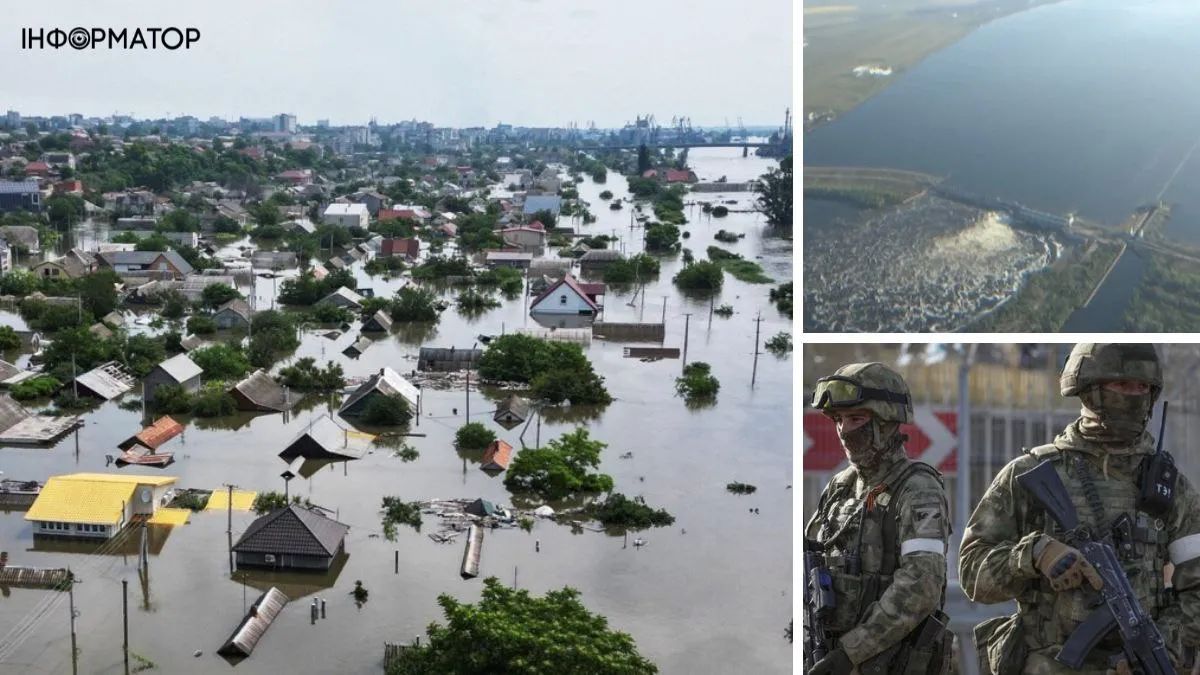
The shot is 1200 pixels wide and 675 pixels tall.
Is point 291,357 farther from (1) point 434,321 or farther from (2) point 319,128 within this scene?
(2) point 319,128

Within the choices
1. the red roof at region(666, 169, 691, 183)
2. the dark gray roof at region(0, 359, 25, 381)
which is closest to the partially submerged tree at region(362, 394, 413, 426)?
the dark gray roof at region(0, 359, 25, 381)

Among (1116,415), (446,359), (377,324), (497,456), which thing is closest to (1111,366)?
(1116,415)

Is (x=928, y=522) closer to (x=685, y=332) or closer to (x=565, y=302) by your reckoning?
(x=685, y=332)

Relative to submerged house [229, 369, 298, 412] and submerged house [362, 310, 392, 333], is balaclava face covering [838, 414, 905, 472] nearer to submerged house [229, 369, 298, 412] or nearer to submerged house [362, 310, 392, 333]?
submerged house [229, 369, 298, 412]

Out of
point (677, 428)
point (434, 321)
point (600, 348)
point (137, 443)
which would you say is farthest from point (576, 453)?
point (434, 321)

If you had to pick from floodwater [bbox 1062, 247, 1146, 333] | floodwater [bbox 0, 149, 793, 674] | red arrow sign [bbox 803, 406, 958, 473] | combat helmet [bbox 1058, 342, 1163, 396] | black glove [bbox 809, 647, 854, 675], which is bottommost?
floodwater [bbox 0, 149, 793, 674]

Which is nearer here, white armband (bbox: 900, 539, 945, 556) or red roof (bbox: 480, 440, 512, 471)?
white armband (bbox: 900, 539, 945, 556)

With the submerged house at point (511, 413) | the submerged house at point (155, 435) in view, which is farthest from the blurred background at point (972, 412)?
the submerged house at point (511, 413)
